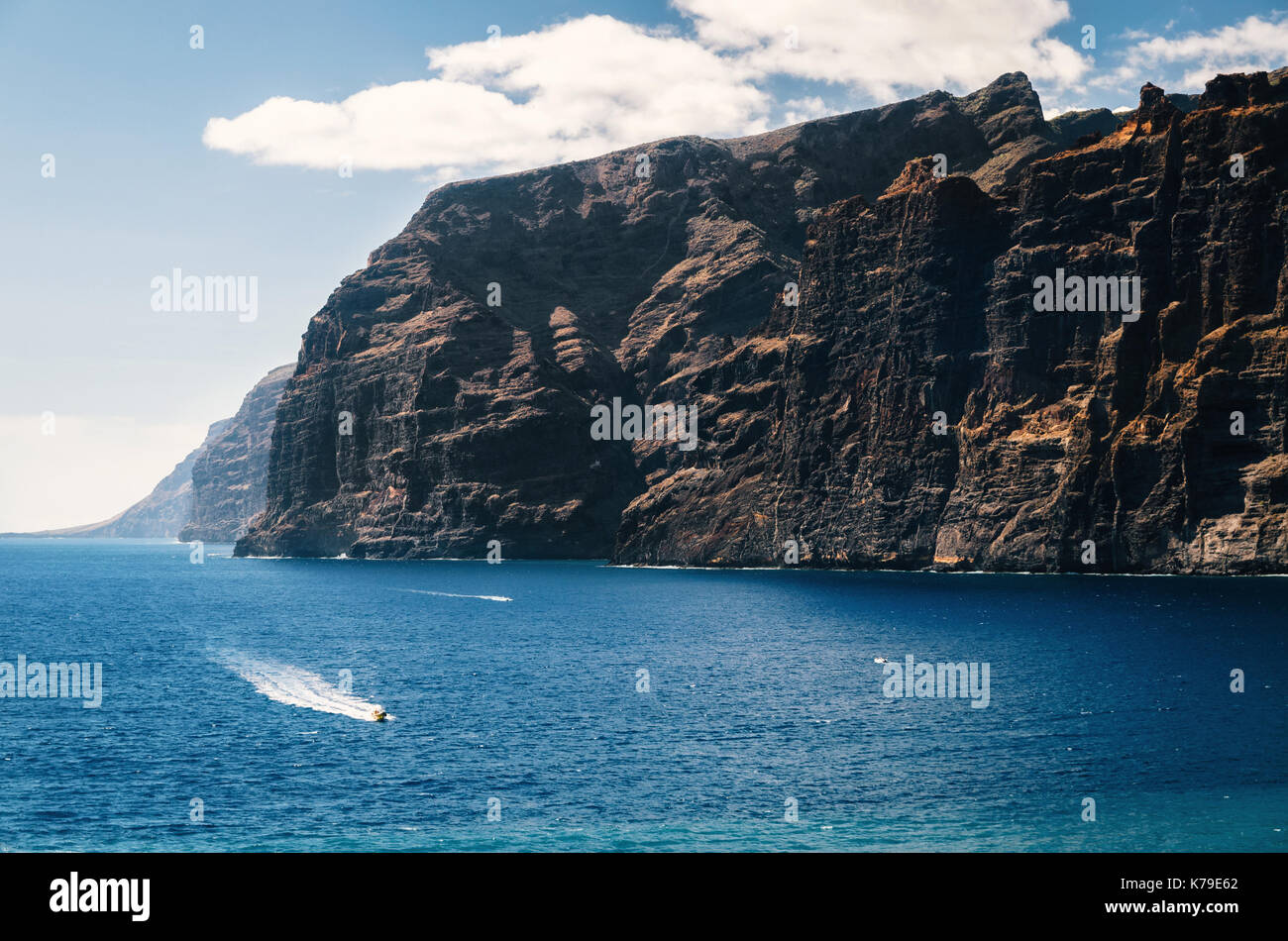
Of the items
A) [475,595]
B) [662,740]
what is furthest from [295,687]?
[475,595]

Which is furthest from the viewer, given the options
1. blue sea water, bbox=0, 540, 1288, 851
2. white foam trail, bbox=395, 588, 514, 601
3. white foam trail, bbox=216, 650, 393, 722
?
white foam trail, bbox=395, 588, 514, 601

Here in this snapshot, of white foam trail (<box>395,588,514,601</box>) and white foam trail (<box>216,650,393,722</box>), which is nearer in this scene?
white foam trail (<box>216,650,393,722</box>)

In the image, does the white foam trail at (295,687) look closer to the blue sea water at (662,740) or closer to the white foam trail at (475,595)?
the blue sea water at (662,740)

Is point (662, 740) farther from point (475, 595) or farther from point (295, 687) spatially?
point (475, 595)

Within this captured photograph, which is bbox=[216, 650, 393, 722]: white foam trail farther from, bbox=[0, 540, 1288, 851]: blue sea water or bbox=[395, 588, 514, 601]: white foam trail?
bbox=[395, 588, 514, 601]: white foam trail

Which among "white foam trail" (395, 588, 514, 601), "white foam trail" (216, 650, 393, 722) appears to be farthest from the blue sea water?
"white foam trail" (395, 588, 514, 601)

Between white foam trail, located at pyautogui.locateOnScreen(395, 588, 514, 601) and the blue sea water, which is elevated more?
the blue sea water

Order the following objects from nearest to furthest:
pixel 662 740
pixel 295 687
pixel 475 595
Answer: pixel 662 740, pixel 295 687, pixel 475 595
